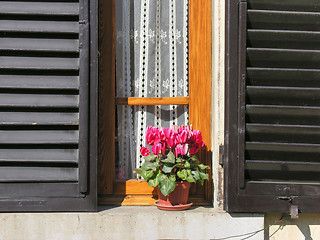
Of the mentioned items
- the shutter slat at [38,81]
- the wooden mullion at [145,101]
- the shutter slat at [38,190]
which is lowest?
the shutter slat at [38,190]

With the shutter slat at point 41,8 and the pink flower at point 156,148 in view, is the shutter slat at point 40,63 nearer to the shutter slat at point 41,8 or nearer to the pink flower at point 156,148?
the shutter slat at point 41,8

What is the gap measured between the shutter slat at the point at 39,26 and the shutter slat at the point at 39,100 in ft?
1.43

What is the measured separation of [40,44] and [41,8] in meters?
0.24

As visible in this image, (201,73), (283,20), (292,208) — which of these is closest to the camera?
(292,208)

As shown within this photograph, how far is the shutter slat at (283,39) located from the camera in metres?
2.80

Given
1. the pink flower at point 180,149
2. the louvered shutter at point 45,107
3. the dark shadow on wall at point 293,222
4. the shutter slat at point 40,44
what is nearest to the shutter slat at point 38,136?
the louvered shutter at point 45,107

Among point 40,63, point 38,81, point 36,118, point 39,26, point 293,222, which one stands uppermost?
point 39,26

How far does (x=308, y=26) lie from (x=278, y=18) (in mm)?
214

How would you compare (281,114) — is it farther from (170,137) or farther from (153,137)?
(153,137)

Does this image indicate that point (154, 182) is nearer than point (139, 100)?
Yes

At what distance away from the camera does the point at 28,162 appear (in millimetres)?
2770

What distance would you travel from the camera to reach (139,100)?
313cm

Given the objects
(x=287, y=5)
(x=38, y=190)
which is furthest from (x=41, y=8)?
(x=287, y=5)

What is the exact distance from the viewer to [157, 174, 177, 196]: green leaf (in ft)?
8.95
